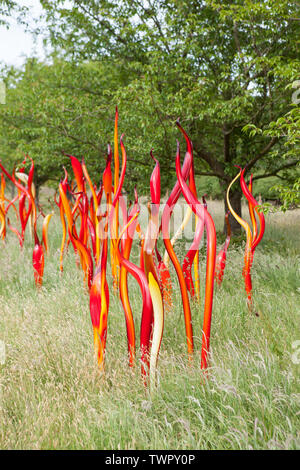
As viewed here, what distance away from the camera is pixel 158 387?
74.3 inches

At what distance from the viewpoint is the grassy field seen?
1.63m

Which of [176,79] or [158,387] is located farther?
[176,79]

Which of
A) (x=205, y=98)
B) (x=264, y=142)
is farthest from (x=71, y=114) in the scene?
(x=264, y=142)

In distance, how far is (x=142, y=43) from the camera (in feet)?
25.3

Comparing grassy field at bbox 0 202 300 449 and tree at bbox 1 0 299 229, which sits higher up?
tree at bbox 1 0 299 229

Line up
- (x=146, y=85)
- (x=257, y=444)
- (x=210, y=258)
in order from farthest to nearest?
(x=146, y=85), (x=210, y=258), (x=257, y=444)

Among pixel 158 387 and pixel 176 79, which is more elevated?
pixel 176 79

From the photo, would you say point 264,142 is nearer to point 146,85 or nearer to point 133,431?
point 146,85

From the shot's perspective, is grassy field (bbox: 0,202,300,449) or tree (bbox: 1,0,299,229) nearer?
grassy field (bbox: 0,202,300,449)

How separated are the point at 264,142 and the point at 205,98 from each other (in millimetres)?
2101

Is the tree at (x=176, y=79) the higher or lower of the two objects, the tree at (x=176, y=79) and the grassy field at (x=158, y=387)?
the higher

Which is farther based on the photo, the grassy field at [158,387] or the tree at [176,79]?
the tree at [176,79]

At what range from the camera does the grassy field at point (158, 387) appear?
1.63m
